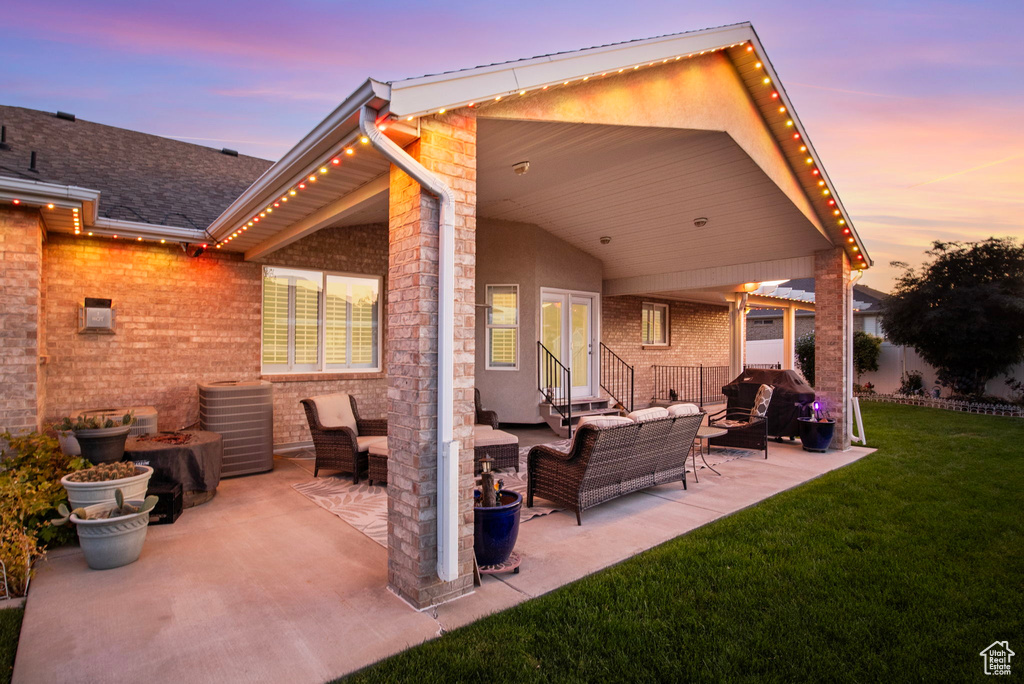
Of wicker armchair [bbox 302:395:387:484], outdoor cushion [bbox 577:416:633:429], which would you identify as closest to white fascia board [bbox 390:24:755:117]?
outdoor cushion [bbox 577:416:633:429]

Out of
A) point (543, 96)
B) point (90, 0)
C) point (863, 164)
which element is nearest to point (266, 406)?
point (543, 96)

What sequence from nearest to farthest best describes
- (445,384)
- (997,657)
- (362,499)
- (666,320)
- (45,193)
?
1. (997,657)
2. (445,384)
3. (45,193)
4. (362,499)
5. (666,320)

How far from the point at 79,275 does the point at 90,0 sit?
5124 millimetres

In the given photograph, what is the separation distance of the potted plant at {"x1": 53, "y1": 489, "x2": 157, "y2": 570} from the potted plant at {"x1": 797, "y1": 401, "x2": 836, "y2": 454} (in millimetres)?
8446

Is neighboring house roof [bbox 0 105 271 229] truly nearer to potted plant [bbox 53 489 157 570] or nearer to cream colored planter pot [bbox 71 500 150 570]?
potted plant [bbox 53 489 157 570]

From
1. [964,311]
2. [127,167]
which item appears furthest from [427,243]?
[964,311]

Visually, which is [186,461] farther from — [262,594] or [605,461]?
[605,461]

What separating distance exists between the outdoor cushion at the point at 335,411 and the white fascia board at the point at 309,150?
7.42 feet

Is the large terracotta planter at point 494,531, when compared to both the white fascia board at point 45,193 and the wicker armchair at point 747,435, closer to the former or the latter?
the white fascia board at point 45,193

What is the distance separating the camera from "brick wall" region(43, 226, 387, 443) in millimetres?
6074

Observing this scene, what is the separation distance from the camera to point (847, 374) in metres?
8.40

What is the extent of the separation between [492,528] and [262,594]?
1.49 m

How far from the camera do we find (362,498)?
211 inches

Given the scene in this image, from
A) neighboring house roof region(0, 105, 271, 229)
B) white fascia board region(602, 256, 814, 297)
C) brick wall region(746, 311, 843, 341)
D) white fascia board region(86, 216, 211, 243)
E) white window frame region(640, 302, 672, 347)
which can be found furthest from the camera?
brick wall region(746, 311, 843, 341)
